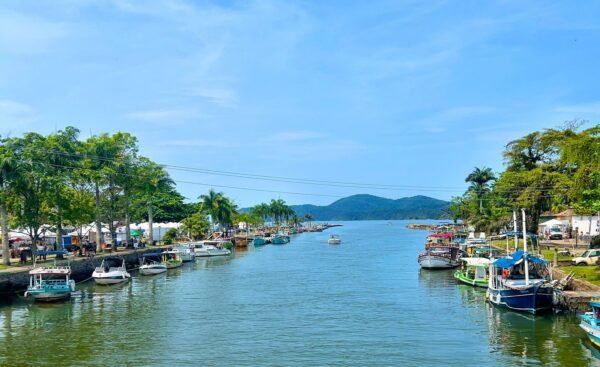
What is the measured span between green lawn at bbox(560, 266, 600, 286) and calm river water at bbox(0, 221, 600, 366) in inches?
230

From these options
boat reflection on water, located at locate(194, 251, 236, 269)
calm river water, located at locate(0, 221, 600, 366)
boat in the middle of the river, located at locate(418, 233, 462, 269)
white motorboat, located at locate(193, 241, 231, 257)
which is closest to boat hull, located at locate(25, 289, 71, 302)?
calm river water, located at locate(0, 221, 600, 366)

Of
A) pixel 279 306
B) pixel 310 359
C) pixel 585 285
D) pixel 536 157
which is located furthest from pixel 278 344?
pixel 536 157

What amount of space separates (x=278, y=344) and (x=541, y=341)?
13.2m

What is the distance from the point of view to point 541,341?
95.7 feet

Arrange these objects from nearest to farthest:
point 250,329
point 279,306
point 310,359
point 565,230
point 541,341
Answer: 1. point 310,359
2. point 541,341
3. point 250,329
4. point 279,306
5. point 565,230

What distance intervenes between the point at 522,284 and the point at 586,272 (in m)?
8.03

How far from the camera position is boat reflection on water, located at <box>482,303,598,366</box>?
26.2 meters

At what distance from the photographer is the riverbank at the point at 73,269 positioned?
150 feet

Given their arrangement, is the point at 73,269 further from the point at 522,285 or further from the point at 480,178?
the point at 480,178

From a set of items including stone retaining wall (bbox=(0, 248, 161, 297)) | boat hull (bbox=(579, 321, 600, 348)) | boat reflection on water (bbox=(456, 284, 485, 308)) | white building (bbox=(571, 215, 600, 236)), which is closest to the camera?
boat hull (bbox=(579, 321, 600, 348))

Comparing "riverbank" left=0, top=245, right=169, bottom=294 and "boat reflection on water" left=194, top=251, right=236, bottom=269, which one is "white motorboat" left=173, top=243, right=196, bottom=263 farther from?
"riverbank" left=0, top=245, right=169, bottom=294

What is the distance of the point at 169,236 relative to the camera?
339 feet

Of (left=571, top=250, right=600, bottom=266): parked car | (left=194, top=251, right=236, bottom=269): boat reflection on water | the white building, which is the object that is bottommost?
(left=194, top=251, right=236, bottom=269): boat reflection on water

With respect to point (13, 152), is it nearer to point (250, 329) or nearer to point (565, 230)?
point (250, 329)
